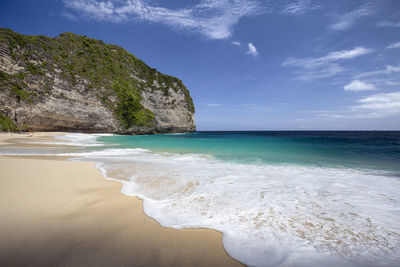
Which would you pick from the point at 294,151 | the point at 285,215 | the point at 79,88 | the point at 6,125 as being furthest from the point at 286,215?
the point at 79,88

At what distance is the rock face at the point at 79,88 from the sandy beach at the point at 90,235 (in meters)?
28.9

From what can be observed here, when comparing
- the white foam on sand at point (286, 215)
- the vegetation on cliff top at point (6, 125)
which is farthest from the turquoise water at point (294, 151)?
the vegetation on cliff top at point (6, 125)

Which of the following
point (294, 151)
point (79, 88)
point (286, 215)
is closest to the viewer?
point (286, 215)

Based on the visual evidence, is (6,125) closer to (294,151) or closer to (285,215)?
(285,215)

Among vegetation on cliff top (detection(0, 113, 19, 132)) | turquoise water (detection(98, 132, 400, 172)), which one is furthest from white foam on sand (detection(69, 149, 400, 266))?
vegetation on cliff top (detection(0, 113, 19, 132))

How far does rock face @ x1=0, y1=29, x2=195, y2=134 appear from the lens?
893 inches

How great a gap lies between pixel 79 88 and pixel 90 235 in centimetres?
3434

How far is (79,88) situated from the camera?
28.7 metres

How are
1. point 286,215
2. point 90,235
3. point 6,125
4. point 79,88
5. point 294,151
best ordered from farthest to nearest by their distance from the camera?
point 79,88 → point 6,125 → point 294,151 → point 286,215 → point 90,235

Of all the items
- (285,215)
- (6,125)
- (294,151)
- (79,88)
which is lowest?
(294,151)

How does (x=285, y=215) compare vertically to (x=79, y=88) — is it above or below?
below

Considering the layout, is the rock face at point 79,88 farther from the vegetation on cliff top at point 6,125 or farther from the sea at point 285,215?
the sea at point 285,215

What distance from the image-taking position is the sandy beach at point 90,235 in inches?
61.2

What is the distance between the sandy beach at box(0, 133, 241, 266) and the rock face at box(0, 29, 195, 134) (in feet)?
94.8
